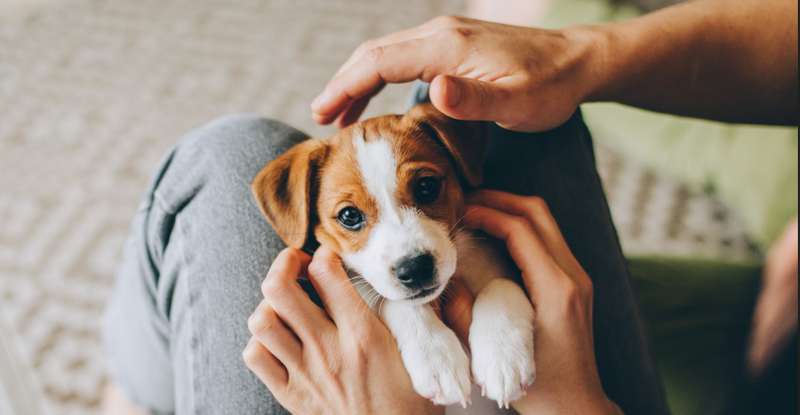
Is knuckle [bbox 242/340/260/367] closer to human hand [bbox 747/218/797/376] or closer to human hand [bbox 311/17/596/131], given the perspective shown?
human hand [bbox 311/17/596/131]

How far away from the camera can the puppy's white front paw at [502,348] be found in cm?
97

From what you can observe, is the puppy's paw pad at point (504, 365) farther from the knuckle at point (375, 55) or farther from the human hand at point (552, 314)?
the knuckle at point (375, 55)

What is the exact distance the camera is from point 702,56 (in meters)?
1.28

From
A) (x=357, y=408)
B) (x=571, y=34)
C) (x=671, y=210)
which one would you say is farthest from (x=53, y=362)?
(x=671, y=210)

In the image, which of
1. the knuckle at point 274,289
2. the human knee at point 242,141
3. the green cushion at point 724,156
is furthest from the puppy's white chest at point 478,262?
the green cushion at point 724,156

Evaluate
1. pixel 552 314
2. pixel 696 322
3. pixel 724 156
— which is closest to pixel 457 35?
pixel 552 314

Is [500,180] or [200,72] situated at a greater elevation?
[500,180]

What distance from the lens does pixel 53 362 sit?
6.89 ft

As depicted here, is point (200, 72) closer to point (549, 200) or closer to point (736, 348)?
point (549, 200)

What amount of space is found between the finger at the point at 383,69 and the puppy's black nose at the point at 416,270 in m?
0.35

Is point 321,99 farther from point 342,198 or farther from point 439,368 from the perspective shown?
point 439,368

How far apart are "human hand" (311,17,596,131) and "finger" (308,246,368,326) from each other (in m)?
0.31

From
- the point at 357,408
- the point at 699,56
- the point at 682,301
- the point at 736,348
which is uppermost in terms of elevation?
the point at 699,56

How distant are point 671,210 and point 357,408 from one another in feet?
6.26
